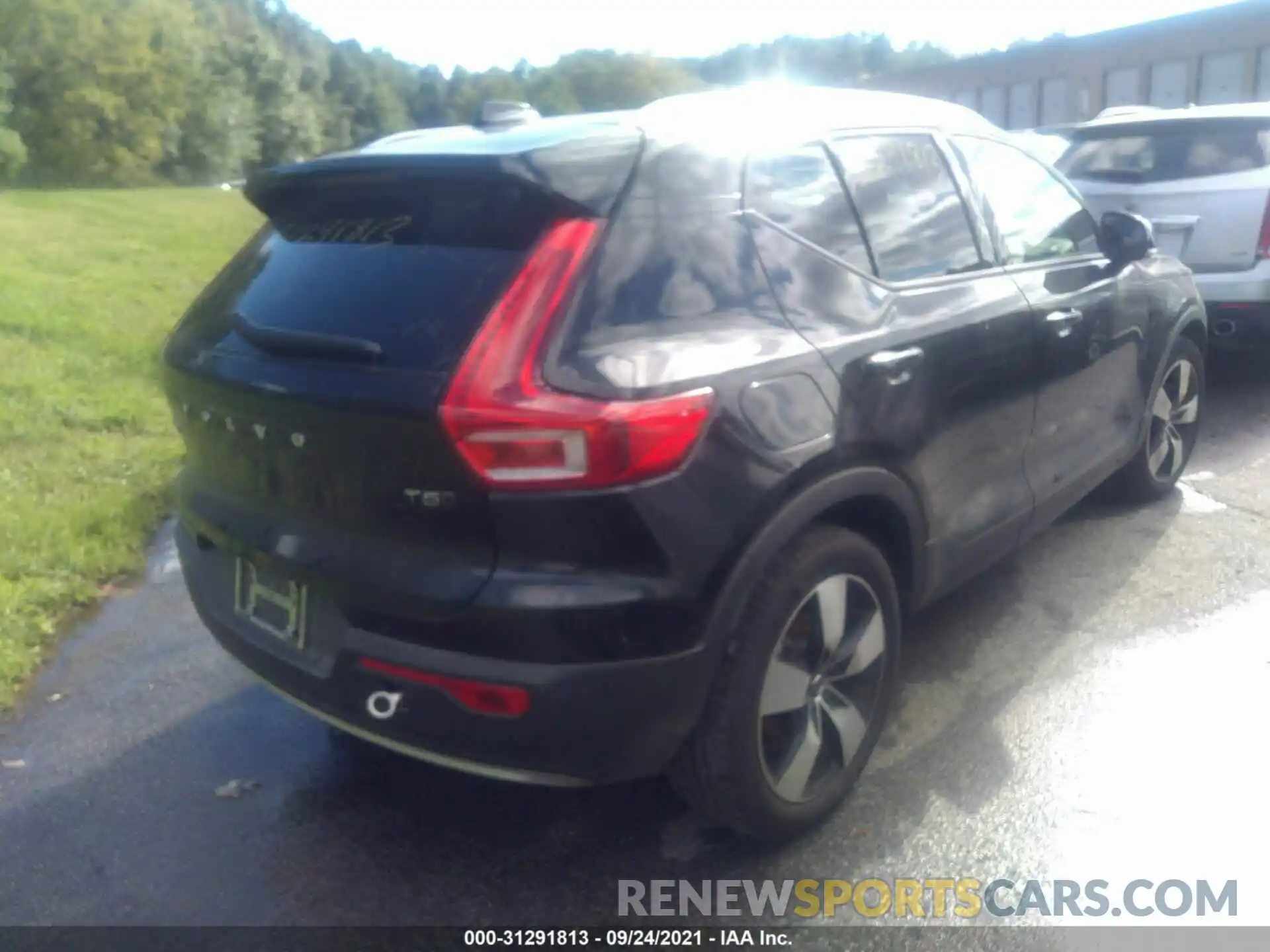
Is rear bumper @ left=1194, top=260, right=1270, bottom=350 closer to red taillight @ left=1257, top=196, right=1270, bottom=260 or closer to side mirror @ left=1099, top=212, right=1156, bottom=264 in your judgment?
red taillight @ left=1257, top=196, right=1270, bottom=260

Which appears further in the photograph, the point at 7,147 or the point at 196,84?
the point at 196,84

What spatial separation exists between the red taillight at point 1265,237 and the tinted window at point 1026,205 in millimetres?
2703

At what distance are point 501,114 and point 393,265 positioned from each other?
0.98 meters

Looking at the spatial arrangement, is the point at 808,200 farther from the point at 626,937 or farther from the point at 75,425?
the point at 75,425

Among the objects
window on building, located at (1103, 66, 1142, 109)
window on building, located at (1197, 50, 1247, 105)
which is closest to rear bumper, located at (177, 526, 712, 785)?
window on building, located at (1197, 50, 1247, 105)

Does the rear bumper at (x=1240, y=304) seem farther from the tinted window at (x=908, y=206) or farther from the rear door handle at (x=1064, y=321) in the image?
the tinted window at (x=908, y=206)

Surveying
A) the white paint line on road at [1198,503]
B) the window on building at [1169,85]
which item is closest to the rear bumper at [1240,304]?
the white paint line on road at [1198,503]

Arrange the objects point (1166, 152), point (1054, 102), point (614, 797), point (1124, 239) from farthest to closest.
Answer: point (1054, 102)
point (1166, 152)
point (1124, 239)
point (614, 797)

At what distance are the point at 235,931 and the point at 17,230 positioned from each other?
1704cm

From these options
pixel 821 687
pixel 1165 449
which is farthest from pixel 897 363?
pixel 1165 449

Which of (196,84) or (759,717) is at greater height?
(196,84)

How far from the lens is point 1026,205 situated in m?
4.16

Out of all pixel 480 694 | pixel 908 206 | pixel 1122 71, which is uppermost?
pixel 908 206

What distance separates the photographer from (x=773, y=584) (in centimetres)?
278
